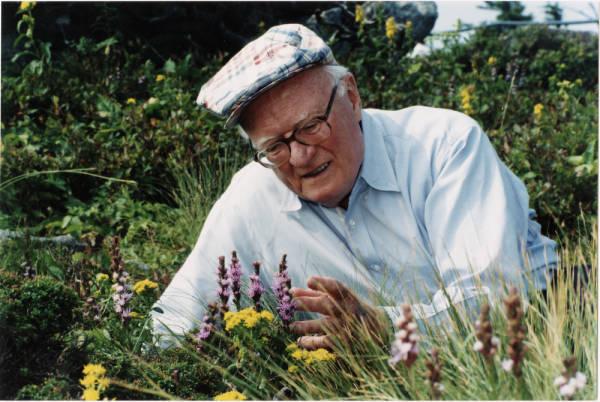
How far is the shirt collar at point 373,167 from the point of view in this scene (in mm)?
3344

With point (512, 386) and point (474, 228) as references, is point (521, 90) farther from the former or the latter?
point (512, 386)

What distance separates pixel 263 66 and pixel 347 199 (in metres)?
0.73

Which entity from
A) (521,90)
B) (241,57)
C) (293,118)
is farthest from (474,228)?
(521,90)

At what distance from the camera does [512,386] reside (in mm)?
2197

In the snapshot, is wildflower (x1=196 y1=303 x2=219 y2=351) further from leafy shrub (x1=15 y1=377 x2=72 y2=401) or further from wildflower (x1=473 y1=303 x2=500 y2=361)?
wildflower (x1=473 y1=303 x2=500 y2=361)

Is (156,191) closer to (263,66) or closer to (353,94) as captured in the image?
(353,94)

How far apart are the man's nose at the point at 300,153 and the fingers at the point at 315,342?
2.41 ft

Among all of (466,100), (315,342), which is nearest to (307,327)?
(315,342)

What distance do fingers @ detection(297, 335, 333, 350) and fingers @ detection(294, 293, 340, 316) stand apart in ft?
0.31

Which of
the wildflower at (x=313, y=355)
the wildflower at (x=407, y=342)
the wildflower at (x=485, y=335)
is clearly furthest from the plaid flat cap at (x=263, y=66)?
the wildflower at (x=485, y=335)

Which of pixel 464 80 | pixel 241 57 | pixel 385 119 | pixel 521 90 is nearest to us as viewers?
pixel 241 57

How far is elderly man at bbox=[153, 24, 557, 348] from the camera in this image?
3022 millimetres

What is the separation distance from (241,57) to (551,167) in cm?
306

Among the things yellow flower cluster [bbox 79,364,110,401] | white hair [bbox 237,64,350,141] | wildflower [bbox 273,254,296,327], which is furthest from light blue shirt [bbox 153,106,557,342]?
yellow flower cluster [bbox 79,364,110,401]
